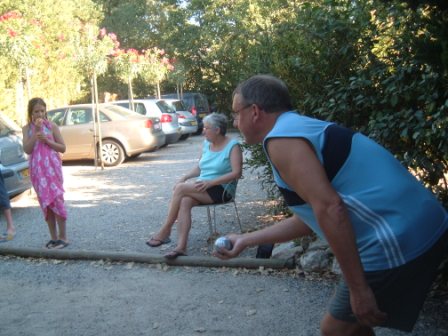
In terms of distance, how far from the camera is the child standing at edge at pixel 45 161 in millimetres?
6543

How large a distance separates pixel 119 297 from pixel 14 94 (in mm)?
14728

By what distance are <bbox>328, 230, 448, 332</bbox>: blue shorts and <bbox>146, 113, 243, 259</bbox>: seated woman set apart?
375 centimetres

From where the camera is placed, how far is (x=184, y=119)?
2272 cm

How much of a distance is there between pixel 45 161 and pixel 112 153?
8891mm

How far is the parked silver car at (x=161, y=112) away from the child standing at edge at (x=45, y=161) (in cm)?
1248

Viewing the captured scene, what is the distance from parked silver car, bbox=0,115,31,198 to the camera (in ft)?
29.1

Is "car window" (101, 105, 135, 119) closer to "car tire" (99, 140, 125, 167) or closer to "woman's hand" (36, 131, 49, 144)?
"car tire" (99, 140, 125, 167)

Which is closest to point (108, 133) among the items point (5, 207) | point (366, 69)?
point (5, 207)

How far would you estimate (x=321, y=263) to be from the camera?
5168 mm

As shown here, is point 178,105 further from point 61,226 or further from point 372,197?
point 372,197

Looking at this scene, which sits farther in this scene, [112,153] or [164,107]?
[164,107]

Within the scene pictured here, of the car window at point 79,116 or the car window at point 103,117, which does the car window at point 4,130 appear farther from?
the car window at point 79,116

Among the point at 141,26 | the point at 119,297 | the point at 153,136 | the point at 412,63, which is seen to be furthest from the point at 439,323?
the point at 141,26

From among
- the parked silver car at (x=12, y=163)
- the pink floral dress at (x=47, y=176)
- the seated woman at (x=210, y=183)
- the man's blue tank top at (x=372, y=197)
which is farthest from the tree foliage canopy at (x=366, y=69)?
the parked silver car at (x=12, y=163)
